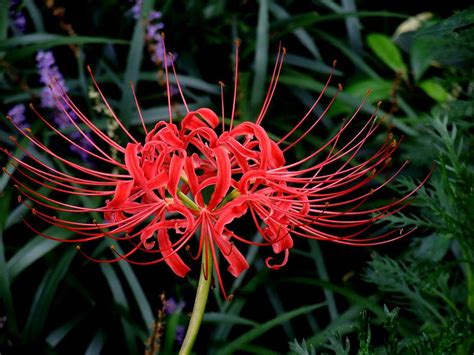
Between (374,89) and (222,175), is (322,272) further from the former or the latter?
(222,175)

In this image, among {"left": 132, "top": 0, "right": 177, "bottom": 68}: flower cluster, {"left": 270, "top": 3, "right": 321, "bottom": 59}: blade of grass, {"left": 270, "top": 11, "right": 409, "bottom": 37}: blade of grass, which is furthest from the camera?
{"left": 270, "top": 3, "right": 321, "bottom": 59}: blade of grass

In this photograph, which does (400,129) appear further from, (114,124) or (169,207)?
(169,207)

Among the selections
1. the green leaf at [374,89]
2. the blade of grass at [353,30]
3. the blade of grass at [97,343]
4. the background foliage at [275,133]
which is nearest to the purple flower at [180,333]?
the background foliage at [275,133]

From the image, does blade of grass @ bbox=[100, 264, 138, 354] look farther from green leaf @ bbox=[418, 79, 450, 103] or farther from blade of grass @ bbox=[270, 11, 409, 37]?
green leaf @ bbox=[418, 79, 450, 103]

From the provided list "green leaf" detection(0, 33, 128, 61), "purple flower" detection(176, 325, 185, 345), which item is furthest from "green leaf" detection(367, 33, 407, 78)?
"purple flower" detection(176, 325, 185, 345)

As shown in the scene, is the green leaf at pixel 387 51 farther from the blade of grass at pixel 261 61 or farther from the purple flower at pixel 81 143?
the purple flower at pixel 81 143

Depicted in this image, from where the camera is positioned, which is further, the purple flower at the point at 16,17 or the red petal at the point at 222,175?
the purple flower at the point at 16,17
